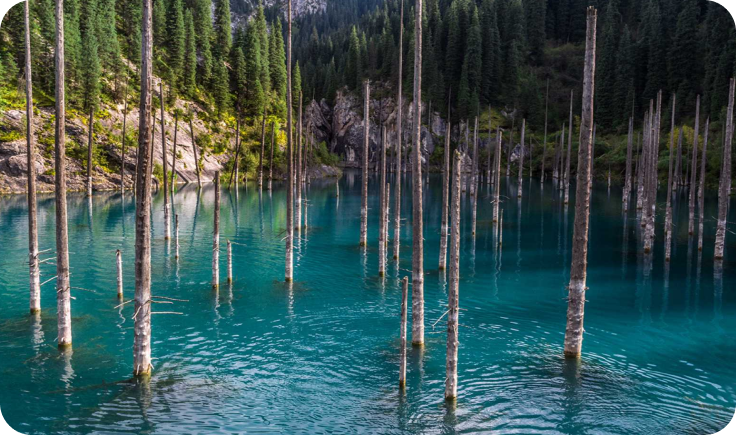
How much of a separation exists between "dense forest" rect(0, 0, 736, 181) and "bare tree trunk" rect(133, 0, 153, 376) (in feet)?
195

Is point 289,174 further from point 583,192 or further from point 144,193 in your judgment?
point 583,192

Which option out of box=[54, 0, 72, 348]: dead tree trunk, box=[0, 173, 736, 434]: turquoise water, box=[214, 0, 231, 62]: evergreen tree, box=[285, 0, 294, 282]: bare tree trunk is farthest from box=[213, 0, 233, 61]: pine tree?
box=[54, 0, 72, 348]: dead tree trunk

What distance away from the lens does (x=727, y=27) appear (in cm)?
10588

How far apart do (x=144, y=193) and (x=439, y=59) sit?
149160mm

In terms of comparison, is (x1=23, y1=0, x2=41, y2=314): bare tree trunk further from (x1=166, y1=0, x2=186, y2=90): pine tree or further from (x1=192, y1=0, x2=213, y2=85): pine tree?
(x1=192, y1=0, x2=213, y2=85): pine tree

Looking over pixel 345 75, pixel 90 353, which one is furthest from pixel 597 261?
pixel 345 75

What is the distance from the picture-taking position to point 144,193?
51.4ft

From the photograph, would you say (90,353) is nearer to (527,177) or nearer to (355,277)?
(355,277)

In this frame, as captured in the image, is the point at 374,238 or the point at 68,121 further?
the point at 68,121

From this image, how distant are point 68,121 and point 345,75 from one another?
98.3m

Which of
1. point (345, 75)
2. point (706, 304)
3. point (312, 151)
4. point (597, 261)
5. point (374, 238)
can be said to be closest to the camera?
point (706, 304)

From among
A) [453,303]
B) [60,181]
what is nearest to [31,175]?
[60,181]

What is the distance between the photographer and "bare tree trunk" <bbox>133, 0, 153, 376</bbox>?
49.9ft

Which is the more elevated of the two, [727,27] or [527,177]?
[727,27]
